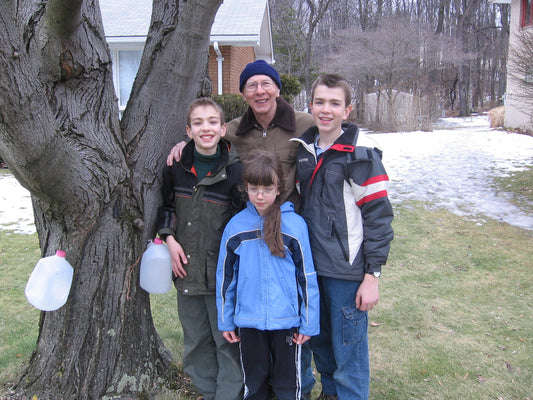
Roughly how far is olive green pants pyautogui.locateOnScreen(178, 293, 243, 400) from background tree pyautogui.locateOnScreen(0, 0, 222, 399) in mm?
277

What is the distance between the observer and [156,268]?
2797 mm

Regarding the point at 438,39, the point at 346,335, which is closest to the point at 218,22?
the point at 346,335

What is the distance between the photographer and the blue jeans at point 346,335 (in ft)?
8.69

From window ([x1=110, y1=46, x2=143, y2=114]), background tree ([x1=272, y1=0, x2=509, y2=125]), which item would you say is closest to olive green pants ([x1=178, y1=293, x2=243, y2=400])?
window ([x1=110, y1=46, x2=143, y2=114])

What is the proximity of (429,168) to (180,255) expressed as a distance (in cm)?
976

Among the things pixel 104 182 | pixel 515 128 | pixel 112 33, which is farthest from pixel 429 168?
pixel 104 182

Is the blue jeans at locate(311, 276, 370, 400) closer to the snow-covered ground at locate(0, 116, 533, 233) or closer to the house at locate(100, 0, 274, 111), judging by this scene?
the snow-covered ground at locate(0, 116, 533, 233)

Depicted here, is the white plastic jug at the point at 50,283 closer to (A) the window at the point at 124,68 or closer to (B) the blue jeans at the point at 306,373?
(B) the blue jeans at the point at 306,373

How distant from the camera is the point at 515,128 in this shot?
17078 millimetres

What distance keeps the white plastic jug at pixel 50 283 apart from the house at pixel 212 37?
11.3 m

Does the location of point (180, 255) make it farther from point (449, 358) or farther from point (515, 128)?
point (515, 128)

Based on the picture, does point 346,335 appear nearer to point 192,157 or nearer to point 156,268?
point 156,268

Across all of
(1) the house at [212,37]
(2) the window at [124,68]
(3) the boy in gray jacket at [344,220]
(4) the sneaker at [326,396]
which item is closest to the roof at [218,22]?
(1) the house at [212,37]

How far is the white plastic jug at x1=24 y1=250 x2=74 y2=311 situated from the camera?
8.09ft
